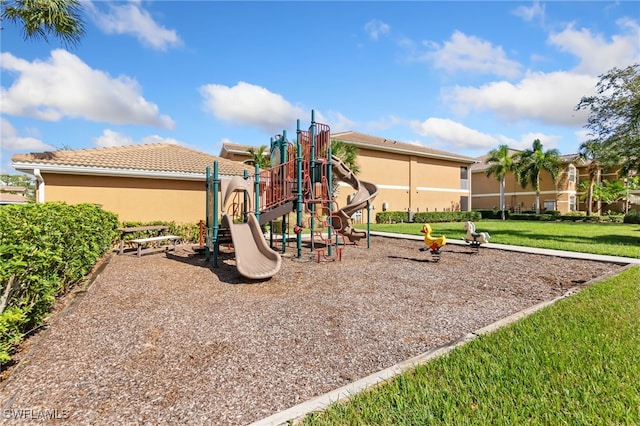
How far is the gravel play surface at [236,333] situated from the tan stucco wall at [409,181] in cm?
2102

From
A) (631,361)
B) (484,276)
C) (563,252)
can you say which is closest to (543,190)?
(563,252)

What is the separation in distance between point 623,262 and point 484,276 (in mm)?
4894

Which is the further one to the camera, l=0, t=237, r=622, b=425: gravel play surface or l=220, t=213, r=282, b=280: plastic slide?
l=220, t=213, r=282, b=280: plastic slide

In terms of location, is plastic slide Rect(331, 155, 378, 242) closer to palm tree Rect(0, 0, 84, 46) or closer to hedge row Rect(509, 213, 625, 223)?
palm tree Rect(0, 0, 84, 46)

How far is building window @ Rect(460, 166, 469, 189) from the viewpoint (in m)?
37.4

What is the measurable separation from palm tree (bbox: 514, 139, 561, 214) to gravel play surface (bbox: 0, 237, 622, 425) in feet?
111

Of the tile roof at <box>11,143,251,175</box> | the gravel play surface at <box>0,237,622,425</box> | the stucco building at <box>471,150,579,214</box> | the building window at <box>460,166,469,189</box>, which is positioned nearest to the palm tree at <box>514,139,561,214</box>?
the stucco building at <box>471,150,579,214</box>

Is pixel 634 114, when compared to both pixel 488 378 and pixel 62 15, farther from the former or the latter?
pixel 62 15

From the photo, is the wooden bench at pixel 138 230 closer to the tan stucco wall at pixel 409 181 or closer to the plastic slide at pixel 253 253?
the plastic slide at pixel 253 253

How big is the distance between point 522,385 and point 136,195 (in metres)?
13.9

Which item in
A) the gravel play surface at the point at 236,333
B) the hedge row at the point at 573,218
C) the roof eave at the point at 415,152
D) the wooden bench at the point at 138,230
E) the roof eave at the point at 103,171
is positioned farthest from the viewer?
the hedge row at the point at 573,218

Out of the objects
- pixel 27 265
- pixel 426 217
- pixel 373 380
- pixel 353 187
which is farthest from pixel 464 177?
pixel 27 265

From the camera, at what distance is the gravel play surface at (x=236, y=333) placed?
299cm

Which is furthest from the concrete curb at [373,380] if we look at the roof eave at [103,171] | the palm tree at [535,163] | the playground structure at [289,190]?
the palm tree at [535,163]
